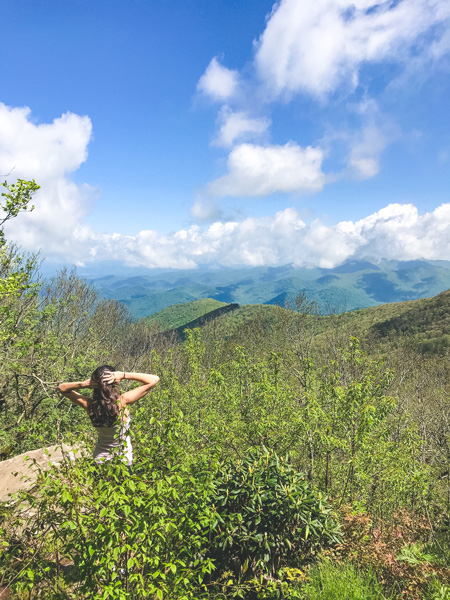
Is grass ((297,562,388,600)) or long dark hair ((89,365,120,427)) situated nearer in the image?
grass ((297,562,388,600))

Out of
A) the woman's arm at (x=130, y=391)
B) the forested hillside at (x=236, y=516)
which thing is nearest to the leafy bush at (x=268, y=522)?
the forested hillside at (x=236, y=516)

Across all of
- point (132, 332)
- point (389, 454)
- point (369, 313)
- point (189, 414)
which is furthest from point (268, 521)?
point (369, 313)

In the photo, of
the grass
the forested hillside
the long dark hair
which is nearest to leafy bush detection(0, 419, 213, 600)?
the forested hillside

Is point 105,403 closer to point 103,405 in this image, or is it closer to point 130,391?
point 103,405

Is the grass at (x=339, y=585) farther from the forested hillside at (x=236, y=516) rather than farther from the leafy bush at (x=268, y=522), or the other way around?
the leafy bush at (x=268, y=522)

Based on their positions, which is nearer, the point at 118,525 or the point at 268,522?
the point at 118,525

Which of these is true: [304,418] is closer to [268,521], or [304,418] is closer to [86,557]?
[268,521]

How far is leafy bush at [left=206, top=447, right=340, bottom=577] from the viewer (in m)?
4.74

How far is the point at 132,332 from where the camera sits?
3152 inches

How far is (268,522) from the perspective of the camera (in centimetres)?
484

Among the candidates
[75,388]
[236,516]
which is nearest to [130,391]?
[75,388]

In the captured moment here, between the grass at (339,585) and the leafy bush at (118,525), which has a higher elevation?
the leafy bush at (118,525)

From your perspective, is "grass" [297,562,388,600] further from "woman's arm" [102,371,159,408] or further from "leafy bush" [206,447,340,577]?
"woman's arm" [102,371,159,408]

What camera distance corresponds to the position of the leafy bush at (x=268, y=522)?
474 cm
